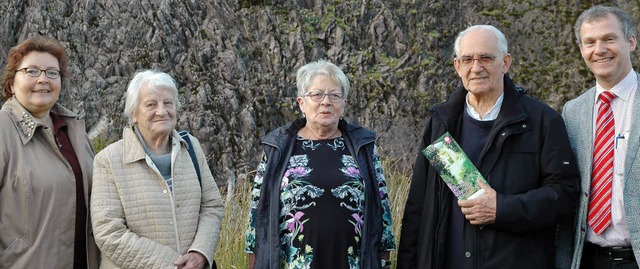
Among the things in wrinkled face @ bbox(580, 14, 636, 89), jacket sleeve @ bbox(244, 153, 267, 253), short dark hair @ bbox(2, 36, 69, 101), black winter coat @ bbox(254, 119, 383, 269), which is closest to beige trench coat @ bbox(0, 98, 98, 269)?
short dark hair @ bbox(2, 36, 69, 101)

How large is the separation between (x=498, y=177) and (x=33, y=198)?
2.67m

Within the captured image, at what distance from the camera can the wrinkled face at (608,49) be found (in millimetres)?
3902

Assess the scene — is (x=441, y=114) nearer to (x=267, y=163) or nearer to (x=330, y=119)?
(x=330, y=119)

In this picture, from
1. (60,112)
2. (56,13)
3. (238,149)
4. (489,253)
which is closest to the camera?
(489,253)

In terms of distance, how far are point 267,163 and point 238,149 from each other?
3.69 m

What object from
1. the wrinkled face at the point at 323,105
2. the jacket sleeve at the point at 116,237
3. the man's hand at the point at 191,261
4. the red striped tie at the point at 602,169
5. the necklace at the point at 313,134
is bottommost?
the man's hand at the point at 191,261

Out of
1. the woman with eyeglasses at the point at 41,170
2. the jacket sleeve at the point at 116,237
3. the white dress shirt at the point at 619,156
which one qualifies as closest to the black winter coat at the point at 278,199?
the jacket sleeve at the point at 116,237

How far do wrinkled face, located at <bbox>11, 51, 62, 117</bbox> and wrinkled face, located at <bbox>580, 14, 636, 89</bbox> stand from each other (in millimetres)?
3218

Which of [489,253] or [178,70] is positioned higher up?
[178,70]

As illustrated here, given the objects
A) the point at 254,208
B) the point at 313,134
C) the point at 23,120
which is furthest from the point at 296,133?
the point at 23,120

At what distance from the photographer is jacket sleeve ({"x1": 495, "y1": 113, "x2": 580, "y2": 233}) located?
375 cm

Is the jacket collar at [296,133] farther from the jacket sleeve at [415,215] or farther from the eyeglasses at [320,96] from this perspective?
the jacket sleeve at [415,215]

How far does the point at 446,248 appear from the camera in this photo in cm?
402

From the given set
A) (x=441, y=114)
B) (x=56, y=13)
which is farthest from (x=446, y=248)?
(x=56, y=13)
